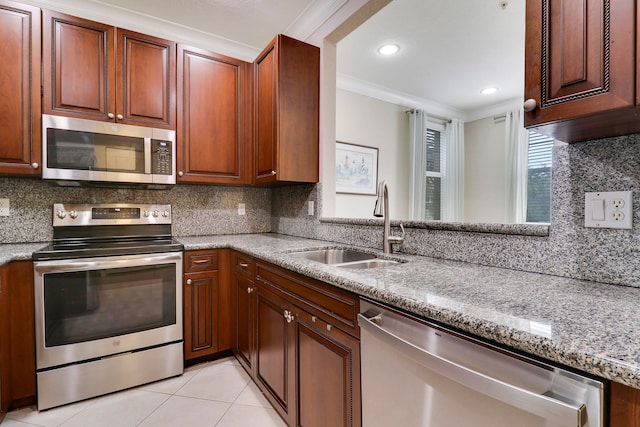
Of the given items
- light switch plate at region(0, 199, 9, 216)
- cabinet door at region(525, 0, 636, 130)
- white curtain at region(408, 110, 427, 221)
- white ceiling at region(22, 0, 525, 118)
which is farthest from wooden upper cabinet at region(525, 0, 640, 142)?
white curtain at region(408, 110, 427, 221)

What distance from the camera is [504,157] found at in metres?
4.32

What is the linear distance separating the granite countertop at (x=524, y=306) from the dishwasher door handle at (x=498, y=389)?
0.07m

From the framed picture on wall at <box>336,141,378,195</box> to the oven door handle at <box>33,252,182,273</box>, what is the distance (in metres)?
1.91

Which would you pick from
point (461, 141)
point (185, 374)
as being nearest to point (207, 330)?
point (185, 374)

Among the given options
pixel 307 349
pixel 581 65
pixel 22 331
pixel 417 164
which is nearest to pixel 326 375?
pixel 307 349

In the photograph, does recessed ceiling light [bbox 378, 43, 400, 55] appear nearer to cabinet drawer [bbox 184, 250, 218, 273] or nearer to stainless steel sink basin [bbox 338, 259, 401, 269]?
stainless steel sink basin [bbox 338, 259, 401, 269]

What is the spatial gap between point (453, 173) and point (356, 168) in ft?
6.01

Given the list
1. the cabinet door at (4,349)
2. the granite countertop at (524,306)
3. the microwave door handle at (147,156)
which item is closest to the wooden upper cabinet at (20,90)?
the microwave door handle at (147,156)

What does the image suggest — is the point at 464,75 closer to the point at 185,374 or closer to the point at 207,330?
the point at 207,330

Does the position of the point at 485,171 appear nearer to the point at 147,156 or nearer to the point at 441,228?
the point at 441,228

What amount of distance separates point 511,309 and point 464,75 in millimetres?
3445

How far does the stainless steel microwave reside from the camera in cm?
187

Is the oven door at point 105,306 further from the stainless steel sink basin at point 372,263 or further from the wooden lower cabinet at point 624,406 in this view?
the wooden lower cabinet at point 624,406

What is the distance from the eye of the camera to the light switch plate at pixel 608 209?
0.94 m
